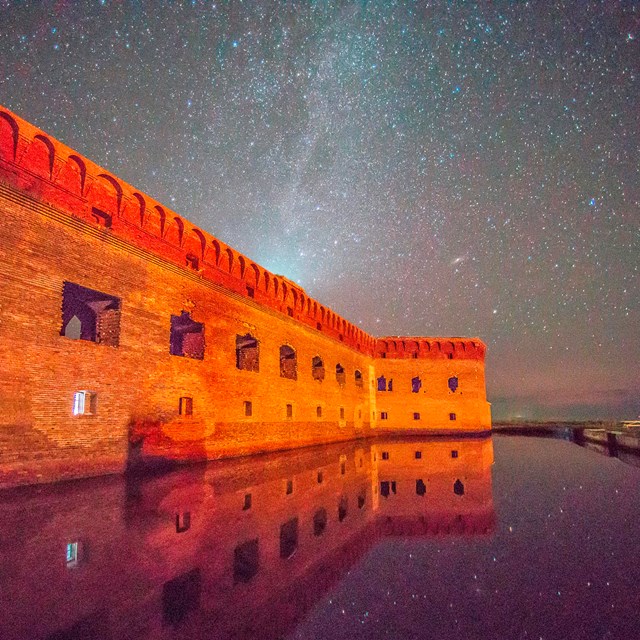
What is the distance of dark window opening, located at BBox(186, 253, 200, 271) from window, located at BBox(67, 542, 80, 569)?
9857 millimetres

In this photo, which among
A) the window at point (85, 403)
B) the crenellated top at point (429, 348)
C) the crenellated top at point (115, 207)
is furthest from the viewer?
the crenellated top at point (429, 348)

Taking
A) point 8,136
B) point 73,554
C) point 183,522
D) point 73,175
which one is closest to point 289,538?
point 183,522

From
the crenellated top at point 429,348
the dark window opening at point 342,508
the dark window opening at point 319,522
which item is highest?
the crenellated top at point 429,348

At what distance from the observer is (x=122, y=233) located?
1085cm

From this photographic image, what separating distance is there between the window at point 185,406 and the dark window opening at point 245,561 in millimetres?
8302

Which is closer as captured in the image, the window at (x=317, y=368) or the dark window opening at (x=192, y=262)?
the dark window opening at (x=192, y=262)

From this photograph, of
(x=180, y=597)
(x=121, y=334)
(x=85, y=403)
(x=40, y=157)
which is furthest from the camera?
(x=121, y=334)

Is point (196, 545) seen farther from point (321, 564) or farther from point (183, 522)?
point (321, 564)

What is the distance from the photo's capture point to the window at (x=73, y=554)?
367 cm

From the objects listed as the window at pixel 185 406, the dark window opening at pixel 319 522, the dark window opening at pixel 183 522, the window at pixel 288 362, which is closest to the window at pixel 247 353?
the window at pixel 288 362

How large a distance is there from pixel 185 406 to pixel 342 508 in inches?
290

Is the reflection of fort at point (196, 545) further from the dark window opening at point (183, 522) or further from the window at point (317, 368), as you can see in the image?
the window at point (317, 368)

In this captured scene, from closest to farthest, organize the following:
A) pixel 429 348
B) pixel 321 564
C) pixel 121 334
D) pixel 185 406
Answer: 1. pixel 321 564
2. pixel 121 334
3. pixel 185 406
4. pixel 429 348

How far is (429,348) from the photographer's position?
31703 millimetres
